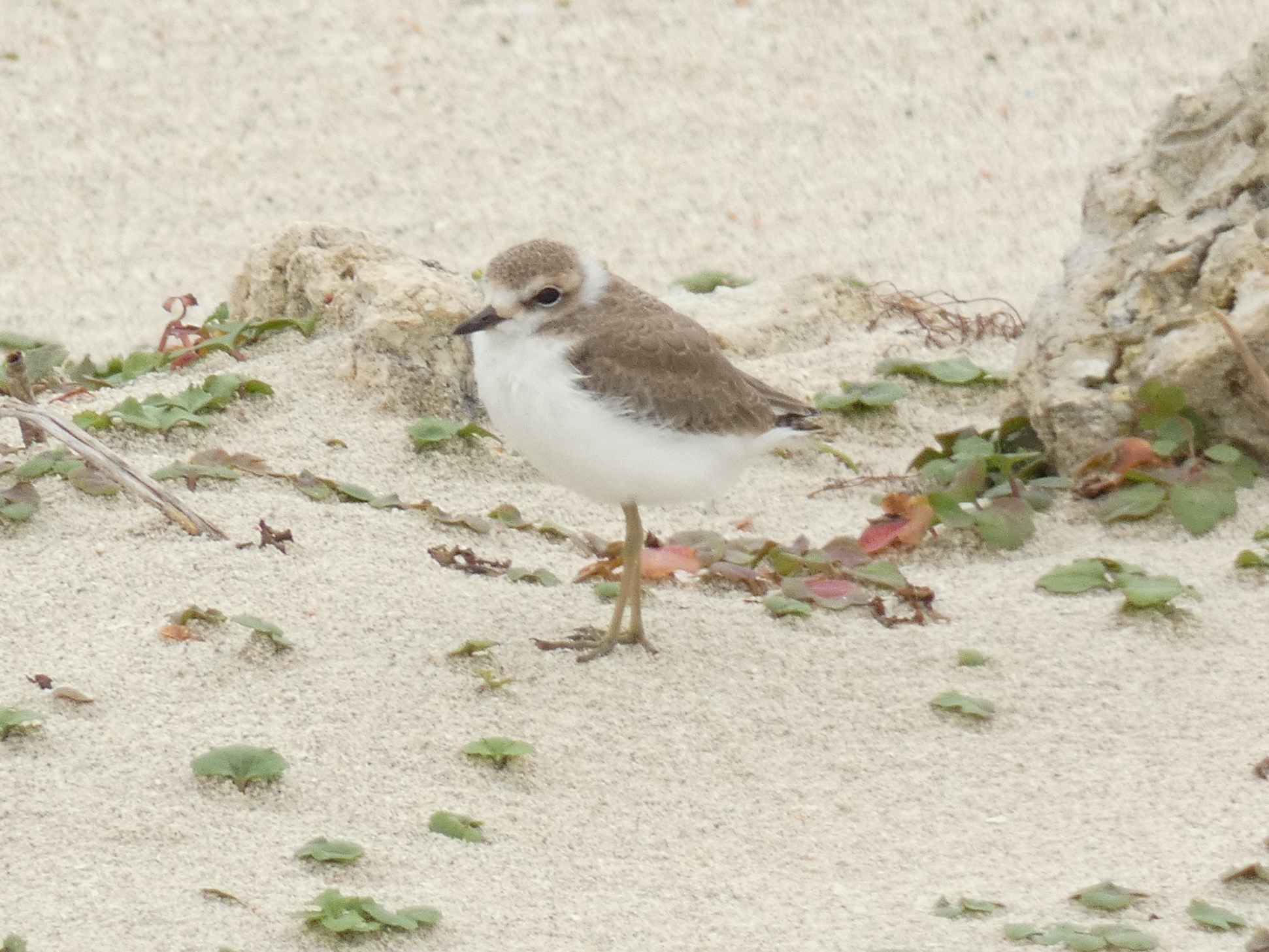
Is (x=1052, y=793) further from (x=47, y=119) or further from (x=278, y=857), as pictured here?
(x=47, y=119)

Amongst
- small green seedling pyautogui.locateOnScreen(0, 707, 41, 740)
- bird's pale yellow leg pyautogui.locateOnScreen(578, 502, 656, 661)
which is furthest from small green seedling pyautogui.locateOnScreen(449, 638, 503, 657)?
small green seedling pyautogui.locateOnScreen(0, 707, 41, 740)

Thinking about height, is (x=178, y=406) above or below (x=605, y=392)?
below

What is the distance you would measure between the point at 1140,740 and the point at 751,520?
1.76 meters

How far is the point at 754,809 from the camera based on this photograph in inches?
144

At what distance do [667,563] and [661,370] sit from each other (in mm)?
766

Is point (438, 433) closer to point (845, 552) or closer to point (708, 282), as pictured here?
point (845, 552)

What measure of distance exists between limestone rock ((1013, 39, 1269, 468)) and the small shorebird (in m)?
1.41

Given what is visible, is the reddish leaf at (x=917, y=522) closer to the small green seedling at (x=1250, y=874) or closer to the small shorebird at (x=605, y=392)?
the small shorebird at (x=605, y=392)

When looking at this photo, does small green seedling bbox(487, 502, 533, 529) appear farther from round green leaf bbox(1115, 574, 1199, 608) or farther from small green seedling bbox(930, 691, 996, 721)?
round green leaf bbox(1115, 574, 1199, 608)

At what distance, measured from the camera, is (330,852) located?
128 inches

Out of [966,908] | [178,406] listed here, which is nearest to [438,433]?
[178,406]

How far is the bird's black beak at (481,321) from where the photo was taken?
157 inches

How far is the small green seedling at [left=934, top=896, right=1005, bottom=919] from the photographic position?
3.22 metres

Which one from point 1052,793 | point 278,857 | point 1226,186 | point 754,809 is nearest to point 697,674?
point 754,809
